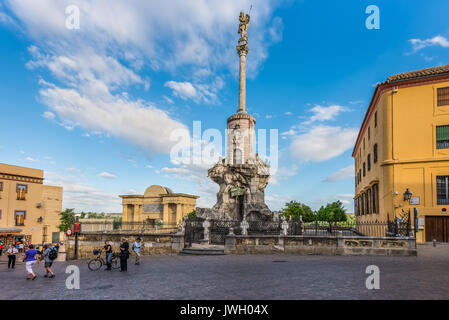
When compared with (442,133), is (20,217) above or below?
below

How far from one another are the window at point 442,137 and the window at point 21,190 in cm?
4250

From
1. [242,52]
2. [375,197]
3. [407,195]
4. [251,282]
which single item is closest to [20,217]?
[242,52]

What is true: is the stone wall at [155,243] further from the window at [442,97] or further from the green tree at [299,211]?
the green tree at [299,211]

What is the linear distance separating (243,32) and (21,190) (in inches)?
1261

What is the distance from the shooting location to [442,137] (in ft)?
79.6

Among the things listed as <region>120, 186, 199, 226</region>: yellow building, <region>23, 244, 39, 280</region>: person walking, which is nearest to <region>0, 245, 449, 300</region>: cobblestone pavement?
<region>23, 244, 39, 280</region>: person walking

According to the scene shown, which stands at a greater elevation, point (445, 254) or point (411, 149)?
point (411, 149)

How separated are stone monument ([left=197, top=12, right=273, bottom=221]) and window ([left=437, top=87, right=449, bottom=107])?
15255 mm

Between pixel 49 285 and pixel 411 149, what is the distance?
2578cm

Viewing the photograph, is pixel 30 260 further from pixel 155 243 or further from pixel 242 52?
pixel 242 52

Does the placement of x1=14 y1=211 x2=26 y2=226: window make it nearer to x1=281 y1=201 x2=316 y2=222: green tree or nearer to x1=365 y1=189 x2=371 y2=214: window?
x1=365 y1=189 x2=371 y2=214: window
